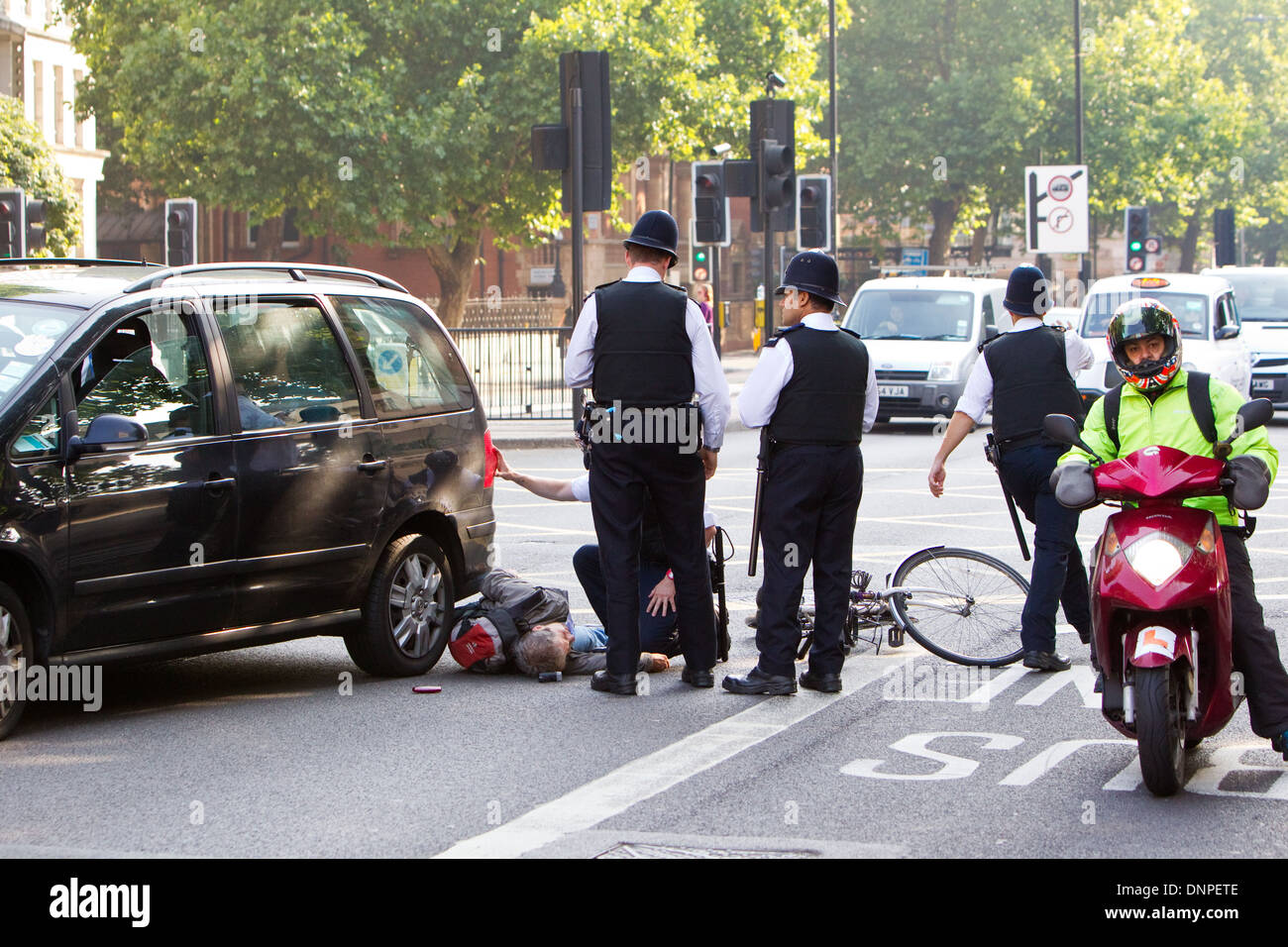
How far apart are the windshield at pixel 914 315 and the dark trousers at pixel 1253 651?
1866 centimetres

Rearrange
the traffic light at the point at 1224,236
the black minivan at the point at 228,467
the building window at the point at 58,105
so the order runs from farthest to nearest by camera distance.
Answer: the building window at the point at 58,105, the traffic light at the point at 1224,236, the black minivan at the point at 228,467

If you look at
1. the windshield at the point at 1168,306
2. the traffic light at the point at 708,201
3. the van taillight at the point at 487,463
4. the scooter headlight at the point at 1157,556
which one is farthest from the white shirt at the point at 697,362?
the windshield at the point at 1168,306

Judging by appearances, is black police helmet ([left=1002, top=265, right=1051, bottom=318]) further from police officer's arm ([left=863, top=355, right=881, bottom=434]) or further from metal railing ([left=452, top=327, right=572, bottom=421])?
metal railing ([left=452, top=327, right=572, bottom=421])

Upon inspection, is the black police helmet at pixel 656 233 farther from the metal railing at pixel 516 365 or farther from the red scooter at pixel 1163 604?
the metal railing at pixel 516 365

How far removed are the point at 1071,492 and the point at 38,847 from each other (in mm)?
3433

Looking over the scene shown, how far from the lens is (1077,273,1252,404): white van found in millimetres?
22375

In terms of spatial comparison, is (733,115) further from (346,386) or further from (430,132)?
(346,386)

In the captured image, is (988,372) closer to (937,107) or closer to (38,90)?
(38,90)

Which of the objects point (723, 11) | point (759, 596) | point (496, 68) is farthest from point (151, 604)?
point (723, 11)

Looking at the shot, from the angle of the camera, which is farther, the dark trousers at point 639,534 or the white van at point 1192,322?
the white van at point 1192,322

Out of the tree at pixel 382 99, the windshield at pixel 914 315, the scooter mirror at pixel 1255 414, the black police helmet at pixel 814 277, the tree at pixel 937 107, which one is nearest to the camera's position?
the scooter mirror at pixel 1255 414

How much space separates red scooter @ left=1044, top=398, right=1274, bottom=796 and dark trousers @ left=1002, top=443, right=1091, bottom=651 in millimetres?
1976

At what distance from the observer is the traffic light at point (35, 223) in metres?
23.2

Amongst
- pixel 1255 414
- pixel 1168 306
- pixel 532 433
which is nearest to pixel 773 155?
pixel 532 433
